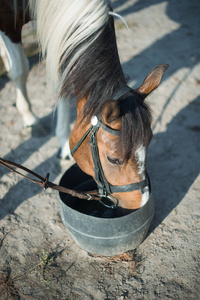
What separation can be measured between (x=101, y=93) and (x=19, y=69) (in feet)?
5.68

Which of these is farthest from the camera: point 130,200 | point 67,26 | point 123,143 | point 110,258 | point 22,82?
point 22,82

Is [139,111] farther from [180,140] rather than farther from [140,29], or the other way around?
[140,29]

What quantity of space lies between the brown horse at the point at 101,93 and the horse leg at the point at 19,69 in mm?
950

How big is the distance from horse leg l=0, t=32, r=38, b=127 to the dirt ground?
0.72 ft

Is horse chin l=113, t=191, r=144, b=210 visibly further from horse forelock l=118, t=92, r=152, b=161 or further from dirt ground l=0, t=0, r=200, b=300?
dirt ground l=0, t=0, r=200, b=300

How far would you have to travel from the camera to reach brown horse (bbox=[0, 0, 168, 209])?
1821 mm

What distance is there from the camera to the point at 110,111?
1.67 m

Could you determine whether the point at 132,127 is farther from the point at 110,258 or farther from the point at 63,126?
the point at 63,126

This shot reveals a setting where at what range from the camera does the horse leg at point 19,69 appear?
2.97 meters

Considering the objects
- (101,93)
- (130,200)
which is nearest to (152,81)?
(101,93)

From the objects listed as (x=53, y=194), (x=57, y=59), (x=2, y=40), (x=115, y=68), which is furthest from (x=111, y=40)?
(x=53, y=194)

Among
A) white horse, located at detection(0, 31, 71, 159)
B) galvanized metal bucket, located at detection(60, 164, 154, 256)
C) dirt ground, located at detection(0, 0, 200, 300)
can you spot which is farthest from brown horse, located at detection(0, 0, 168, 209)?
white horse, located at detection(0, 31, 71, 159)

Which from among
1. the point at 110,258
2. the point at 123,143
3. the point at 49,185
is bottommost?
the point at 110,258

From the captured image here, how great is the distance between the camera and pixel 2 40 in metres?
2.88
